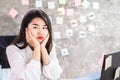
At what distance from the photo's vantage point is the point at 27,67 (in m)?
1.62

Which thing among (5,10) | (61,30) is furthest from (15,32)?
(61,30)

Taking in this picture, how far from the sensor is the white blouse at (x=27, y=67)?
162 cm

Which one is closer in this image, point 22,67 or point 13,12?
point 22,67

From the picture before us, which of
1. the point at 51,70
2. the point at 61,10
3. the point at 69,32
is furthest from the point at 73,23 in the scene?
the point at 51,70

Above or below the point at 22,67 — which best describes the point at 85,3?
above

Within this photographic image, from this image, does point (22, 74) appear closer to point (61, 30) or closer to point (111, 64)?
point (111, 64)

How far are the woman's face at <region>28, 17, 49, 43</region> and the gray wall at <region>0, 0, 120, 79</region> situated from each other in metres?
1.78

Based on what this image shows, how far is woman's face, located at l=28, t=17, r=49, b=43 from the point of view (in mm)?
1677

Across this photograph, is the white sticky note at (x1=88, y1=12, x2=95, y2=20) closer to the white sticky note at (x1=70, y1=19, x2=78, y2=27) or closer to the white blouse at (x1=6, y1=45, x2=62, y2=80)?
the white sticky note at (x1=70, y1=19, x2=78, y2=27)

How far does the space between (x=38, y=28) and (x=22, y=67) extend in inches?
10.9

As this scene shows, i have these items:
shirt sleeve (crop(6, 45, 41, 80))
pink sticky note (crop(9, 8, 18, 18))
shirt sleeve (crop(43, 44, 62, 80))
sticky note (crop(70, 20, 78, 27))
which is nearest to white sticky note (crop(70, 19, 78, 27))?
sticky note (crop(70, 20, 78, 27))

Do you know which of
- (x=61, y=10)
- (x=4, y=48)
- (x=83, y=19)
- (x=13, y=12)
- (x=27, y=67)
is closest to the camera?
(x=27, y=67)

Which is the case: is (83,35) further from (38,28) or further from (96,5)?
(38,28)

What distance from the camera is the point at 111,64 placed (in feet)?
4.99
